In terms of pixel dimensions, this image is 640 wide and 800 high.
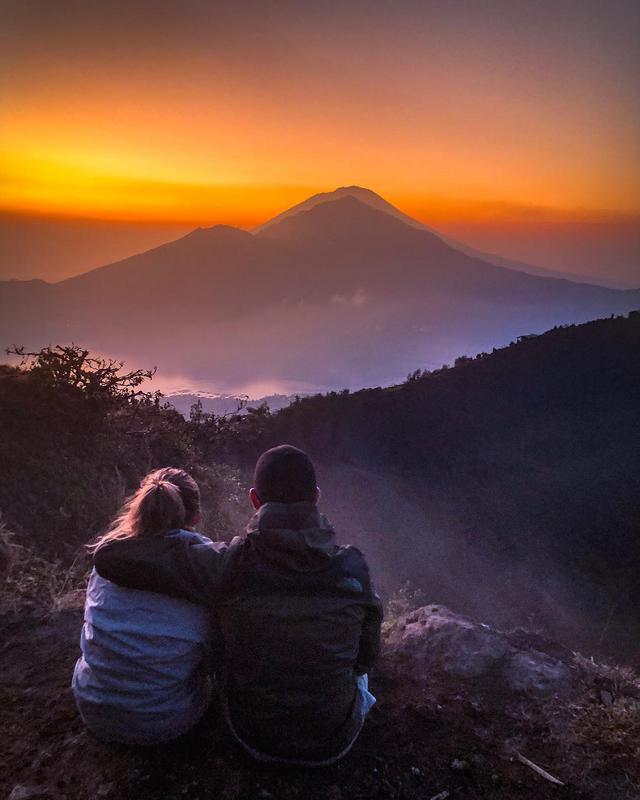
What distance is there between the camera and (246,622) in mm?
2471

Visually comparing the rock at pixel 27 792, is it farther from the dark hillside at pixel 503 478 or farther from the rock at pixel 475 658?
the dark hillside at pixel 503 478

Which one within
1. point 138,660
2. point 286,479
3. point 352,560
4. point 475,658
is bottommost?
point 475,658

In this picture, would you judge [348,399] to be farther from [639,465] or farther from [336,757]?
[336,757]

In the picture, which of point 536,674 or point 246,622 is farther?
point 536,674

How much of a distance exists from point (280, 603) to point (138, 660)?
730 mm

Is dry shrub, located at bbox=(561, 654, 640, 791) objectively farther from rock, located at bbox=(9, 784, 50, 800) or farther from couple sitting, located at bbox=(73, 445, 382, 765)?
rock, located at bbox=(9, 784, 50, 800)

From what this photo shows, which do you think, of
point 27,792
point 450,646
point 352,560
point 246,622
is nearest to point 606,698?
point 450,646

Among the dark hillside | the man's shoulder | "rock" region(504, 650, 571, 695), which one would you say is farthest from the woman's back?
the dark hillside

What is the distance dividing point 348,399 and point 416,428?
231 centimetres

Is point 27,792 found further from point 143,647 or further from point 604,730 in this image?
point 604,730

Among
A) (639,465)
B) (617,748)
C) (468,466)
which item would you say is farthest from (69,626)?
(639,465)

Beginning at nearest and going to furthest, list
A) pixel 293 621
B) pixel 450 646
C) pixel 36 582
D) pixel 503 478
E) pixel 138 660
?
1. pixel 293 621
2. pixel 138 660
3. pixel 450 646
4. pixel 36 582
5. pixel 503 478

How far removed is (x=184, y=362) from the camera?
176 m

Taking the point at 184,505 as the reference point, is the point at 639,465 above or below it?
below
